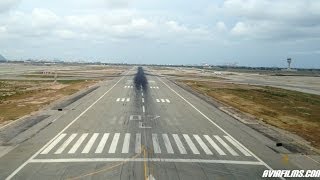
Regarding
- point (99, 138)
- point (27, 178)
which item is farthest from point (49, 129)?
point (27, 178)

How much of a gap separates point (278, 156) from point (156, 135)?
9.23 metres

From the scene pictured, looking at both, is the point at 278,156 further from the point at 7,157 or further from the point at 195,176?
the point at 7,157

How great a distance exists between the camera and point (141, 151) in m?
24.5

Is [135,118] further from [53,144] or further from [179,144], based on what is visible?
[53,144]

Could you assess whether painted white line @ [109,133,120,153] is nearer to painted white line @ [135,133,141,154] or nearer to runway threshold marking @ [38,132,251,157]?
runway threshold marking @ [38,132,251,157]

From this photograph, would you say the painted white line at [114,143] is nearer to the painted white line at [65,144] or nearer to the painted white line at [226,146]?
the painted white line at [65,144]

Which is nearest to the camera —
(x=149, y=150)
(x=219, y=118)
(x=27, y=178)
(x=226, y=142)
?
(x=27, y=178)

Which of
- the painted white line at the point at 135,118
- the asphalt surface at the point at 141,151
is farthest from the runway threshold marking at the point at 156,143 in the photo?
the painted white line at the point at 135,118

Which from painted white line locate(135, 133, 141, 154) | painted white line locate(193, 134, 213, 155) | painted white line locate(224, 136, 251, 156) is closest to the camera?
painted white line locate(135, 133, 141, 154)

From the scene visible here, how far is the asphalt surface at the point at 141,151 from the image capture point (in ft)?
66.2

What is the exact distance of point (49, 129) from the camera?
1296 inches

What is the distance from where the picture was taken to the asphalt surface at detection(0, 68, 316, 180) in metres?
20.2

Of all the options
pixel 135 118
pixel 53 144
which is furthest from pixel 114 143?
pixel 135 118

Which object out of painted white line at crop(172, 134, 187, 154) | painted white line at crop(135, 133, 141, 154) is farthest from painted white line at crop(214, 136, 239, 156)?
painted white line at crop(135, 133, 141, 154)
